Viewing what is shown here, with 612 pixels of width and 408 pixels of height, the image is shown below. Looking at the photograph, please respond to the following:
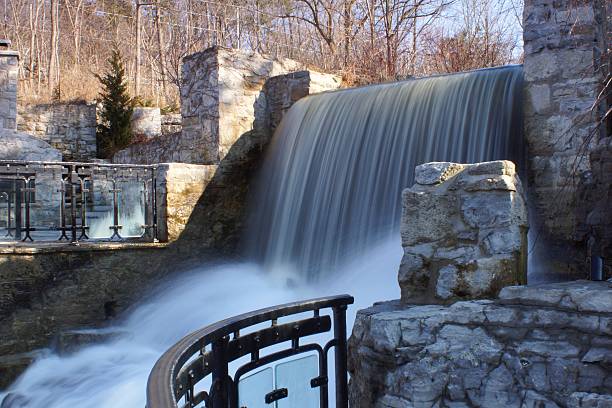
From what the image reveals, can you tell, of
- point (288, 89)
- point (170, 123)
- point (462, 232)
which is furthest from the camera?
point (170, 123)

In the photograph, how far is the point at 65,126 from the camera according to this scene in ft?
43.4

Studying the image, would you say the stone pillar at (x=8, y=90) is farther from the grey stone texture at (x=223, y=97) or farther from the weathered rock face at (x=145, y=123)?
the grey stone texture at (x=223, y=97)

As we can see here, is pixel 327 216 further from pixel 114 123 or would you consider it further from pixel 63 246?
pixel 114 123

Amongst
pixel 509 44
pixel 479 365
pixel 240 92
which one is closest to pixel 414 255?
pixel 479 365

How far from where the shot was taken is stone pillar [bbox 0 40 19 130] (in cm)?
1198

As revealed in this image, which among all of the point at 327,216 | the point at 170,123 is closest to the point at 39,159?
the point at 170,123

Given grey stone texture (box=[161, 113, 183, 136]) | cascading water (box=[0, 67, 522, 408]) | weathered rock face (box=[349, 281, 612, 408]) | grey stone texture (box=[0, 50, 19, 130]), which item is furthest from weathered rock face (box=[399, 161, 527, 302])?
grey stone texture (box=[161, 113, 183, 136])

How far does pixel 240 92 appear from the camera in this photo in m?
7.85

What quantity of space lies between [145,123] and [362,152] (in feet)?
27.8

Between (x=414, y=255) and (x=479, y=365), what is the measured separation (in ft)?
2.27

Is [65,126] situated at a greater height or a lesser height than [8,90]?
lesser

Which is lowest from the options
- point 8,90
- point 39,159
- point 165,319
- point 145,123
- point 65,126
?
point 165,319

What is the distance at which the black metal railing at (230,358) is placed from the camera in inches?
53.4

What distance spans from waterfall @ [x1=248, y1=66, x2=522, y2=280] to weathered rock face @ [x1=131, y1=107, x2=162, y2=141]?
22.3 feet
